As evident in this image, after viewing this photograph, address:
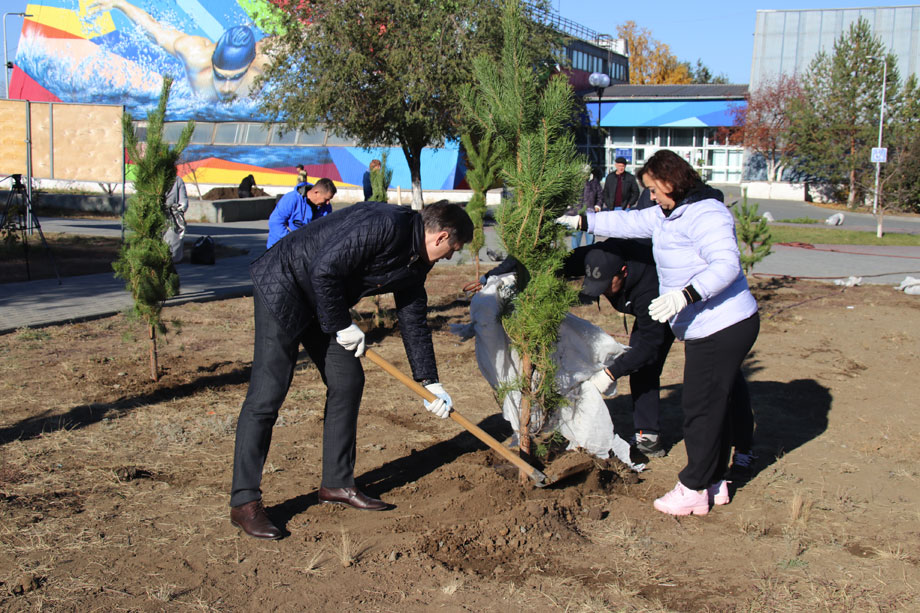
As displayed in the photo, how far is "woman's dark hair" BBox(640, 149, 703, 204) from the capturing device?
3826 mm

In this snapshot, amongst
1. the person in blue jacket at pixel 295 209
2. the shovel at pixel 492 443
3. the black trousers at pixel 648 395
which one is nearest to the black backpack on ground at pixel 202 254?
the person in blue jacket at pixel 295 209

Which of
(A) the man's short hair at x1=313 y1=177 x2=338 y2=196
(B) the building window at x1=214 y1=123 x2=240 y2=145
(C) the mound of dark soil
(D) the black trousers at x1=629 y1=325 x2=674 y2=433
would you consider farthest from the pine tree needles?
(B) the building window at x1=214 y1=123 x2=240 y2=145

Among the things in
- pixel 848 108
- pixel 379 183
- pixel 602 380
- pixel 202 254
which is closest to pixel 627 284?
pixel 602 380

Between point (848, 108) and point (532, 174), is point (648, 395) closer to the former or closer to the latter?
point (532, 174)

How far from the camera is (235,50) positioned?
41.2m

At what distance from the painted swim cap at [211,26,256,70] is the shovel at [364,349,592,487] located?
4059cm

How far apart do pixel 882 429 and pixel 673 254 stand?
2.58 meters

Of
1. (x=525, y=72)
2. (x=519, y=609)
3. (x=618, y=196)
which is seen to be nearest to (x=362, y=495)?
(x=519, y=609)

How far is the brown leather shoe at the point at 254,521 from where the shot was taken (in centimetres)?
357

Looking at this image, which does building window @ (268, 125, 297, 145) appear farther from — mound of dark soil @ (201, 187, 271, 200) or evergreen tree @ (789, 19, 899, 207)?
evergreen tree @ (789, 19, 899, 207)

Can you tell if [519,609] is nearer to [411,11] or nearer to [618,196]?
[618,196]

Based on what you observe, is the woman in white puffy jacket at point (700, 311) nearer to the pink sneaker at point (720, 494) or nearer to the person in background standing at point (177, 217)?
the pink sneaker at point (720, 494)

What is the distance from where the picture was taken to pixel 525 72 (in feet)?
13.1

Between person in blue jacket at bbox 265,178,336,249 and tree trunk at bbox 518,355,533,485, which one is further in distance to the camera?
person in blue jacket at bbox 265,178,336,249
